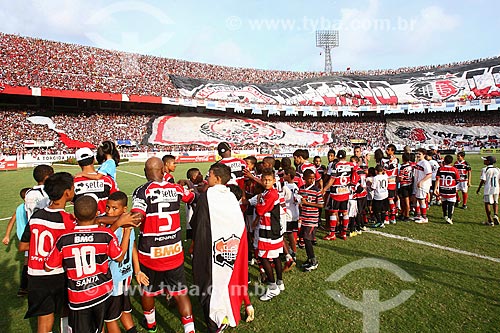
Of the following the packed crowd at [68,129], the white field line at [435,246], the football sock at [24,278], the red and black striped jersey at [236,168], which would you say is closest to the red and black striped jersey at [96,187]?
the football sock at [24,278]

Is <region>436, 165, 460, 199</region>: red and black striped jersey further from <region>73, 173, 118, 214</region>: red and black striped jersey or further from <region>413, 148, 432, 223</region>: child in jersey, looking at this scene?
<region>73, 173, 118, 214</region>: red and black striped jersey

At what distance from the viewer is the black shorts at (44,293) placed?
10.00ft

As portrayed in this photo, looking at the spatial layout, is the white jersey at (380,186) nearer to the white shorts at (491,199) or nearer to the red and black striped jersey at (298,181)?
the white shorts at (491,199)

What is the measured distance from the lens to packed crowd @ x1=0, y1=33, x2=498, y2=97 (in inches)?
1357

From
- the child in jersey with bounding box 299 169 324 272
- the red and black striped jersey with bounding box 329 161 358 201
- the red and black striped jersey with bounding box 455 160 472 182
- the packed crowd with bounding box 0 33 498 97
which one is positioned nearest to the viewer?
the child in jersey with bounding box 299 169 324 272

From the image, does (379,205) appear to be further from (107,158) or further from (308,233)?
(107,158)

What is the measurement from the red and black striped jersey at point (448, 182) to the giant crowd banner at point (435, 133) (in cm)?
4096

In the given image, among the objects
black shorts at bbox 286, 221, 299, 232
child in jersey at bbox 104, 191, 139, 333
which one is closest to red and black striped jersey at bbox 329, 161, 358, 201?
black shorts at bbox 286, 221, 299, 232

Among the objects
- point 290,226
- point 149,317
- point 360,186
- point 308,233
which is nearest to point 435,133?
point 360,186

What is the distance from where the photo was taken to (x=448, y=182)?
812 cm

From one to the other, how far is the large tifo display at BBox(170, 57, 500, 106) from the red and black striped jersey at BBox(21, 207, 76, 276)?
142ft

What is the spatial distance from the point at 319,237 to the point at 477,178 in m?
13.0

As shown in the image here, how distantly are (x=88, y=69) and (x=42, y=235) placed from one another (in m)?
42.8

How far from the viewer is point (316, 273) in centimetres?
527
